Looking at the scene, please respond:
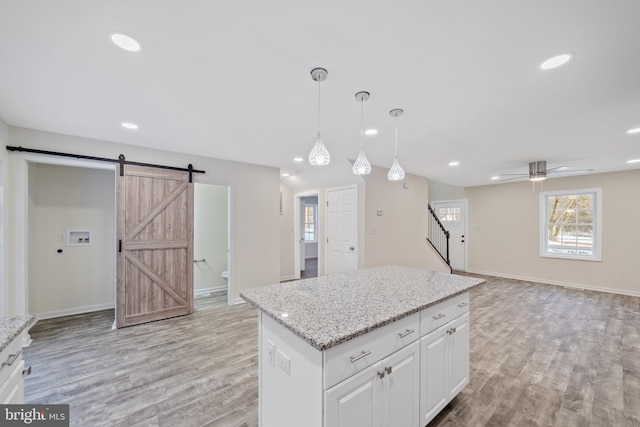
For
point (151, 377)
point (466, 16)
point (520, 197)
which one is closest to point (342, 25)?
point (466, 16)

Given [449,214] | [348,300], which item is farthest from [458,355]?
[449,214]

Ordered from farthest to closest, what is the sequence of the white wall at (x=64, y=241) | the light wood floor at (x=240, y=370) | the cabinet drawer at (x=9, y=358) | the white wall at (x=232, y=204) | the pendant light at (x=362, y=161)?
1. the white wall at (x=64, y=241)
2. the white wall at (x=232, y=204)
3. the pendant light at (x=362, y=161)
4. the light wood floor at (x=240, y=370)
5. the cabinet drawer at (x=9, y=358)

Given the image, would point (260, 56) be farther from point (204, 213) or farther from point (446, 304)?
point (204, 213)

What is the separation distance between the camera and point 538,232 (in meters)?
5.96

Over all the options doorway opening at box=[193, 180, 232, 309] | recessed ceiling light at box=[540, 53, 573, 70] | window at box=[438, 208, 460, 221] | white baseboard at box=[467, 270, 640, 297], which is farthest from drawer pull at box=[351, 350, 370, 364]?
window at box=[438, 208, 460, 221]

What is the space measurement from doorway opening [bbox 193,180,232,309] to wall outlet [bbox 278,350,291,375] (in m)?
3.80

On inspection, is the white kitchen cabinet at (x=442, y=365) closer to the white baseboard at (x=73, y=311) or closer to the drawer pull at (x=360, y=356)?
Answer: the drawer pull at (x=360, y=356)

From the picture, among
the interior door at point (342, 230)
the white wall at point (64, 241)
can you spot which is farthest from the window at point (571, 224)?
the white wall at point (64, 241)

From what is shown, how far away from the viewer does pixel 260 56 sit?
1.63m

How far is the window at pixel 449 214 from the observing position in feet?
24.6

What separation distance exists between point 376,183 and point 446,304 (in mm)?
3224

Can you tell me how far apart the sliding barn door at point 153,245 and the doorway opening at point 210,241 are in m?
1.09

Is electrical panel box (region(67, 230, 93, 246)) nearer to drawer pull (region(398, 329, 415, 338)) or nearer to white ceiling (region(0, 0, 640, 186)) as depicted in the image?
white ceiling (region(0, 0, 640, 186))

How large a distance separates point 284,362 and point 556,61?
97.6 inches
